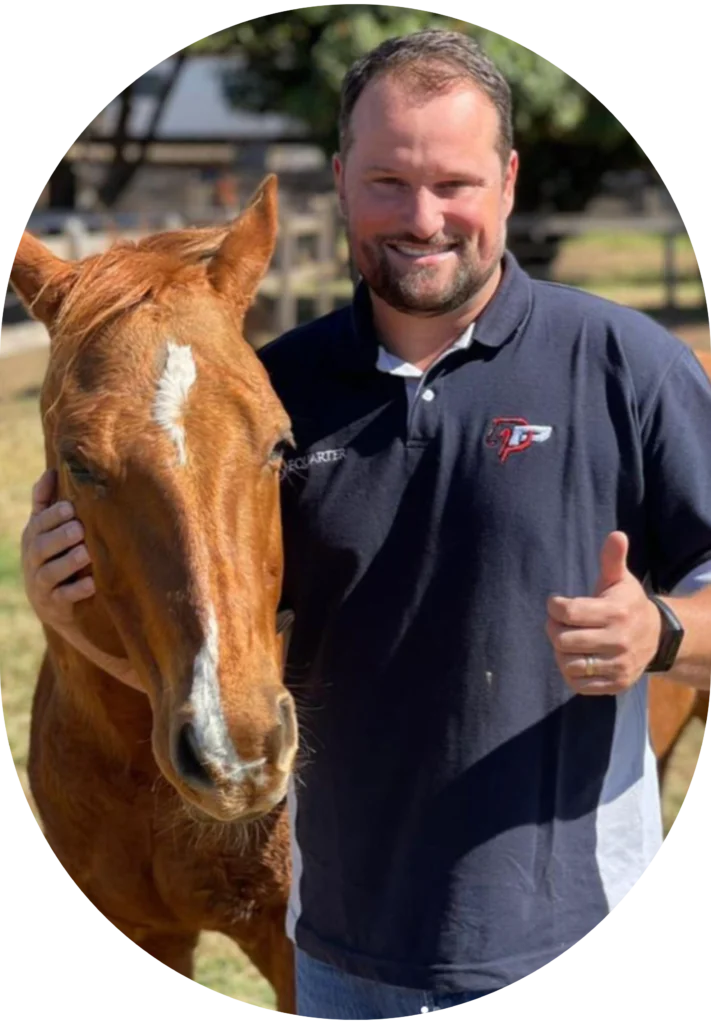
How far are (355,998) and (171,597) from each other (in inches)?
36.3

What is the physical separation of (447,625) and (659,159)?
1.12 m

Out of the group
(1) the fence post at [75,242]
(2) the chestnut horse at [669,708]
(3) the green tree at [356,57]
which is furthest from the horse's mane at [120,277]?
(1) the fence post at [75,242]

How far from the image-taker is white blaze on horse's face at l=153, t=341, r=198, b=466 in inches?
91.4

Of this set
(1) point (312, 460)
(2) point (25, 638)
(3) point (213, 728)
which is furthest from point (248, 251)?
(2) point (25, 638)

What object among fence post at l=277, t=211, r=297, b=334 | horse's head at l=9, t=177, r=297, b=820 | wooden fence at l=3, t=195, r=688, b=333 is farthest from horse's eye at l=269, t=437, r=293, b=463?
fence post at l=277, t=211, r=297, b=334

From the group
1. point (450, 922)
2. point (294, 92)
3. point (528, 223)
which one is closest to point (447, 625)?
point (450, 922)

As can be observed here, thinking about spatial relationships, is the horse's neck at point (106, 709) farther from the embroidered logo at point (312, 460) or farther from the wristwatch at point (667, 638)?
the wristwatch at point (667, 638)

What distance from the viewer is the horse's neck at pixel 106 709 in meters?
2.86

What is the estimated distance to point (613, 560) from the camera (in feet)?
6.98

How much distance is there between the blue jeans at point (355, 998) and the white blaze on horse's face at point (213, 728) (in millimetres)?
673

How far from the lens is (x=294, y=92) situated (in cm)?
1605

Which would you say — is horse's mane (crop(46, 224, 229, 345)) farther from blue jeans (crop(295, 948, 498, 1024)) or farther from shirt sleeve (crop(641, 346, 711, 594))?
blue jeans (crop(295, 948, 498, 1024))

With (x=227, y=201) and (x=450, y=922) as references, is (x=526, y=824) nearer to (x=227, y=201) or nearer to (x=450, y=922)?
(x=450, y=922)

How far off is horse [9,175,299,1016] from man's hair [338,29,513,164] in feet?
1.26
